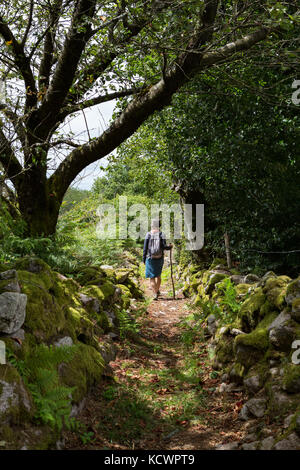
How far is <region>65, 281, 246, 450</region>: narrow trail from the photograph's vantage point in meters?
3.32

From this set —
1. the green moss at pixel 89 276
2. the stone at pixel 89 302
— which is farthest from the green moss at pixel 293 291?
the green moss at pixel 89 276

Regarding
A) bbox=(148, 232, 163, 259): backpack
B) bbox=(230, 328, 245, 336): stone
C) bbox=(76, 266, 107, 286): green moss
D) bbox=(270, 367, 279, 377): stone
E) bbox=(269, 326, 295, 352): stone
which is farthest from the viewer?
bbox=(148, 232, 163, 259): backpack

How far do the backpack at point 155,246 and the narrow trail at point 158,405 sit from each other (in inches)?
163

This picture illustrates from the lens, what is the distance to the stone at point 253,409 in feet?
11.5

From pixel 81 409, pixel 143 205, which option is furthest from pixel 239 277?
pixel 143 205

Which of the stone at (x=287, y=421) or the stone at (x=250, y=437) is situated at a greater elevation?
the stone at (x=287, y=421)

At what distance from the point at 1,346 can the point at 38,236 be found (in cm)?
429

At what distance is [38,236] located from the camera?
6.99 m

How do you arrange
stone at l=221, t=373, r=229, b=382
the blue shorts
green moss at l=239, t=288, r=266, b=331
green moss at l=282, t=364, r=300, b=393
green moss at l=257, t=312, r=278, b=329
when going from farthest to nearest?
the blue shorts, green moss at l=239, t=288, r=266, b=331, stone at l=221, t=373, r=229, b=382, green moss at l=257, t=312, r=278, b=329, green moss at l=282, t=364, r=300, b=393

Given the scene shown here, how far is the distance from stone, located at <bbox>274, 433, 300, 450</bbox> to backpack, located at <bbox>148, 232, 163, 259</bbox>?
7664 mm

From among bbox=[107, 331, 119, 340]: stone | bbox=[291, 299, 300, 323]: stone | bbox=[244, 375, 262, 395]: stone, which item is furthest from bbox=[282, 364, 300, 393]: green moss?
bbox=[107, 331, 119, 340]: stone

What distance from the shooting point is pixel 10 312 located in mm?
3129

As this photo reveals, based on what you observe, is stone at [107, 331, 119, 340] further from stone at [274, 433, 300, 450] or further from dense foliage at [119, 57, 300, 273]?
stone at [274, 433, 300, 450]

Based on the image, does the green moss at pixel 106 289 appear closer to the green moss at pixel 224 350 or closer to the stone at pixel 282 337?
the green moss at pixel 224 350
